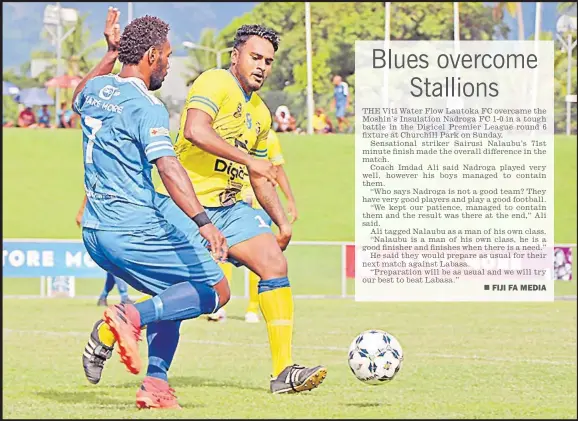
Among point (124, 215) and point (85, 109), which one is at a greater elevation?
point (85, 109)

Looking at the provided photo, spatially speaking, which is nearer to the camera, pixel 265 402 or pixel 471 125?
pixel 265 402

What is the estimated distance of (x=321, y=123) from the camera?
3878 cm

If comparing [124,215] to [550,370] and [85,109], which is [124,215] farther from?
[550,370]

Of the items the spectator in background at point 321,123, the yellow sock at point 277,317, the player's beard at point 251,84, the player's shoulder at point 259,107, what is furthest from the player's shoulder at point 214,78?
the spectator in background at point 321,123

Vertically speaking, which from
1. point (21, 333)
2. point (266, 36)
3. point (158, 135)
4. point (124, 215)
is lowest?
point (21, 333)

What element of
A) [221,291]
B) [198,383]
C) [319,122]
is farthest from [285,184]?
[319,122]

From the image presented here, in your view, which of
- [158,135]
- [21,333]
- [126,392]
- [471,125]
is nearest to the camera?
[158,135]

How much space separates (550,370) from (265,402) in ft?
11.6

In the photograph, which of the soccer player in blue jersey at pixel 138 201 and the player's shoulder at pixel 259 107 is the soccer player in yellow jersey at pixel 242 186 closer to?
the player's shoulder at pixel 259 107

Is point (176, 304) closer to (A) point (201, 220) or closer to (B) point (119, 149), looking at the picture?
(A) point (201, 220)

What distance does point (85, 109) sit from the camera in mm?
7906

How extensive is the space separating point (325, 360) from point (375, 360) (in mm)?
3134

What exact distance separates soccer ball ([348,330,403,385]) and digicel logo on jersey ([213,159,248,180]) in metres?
1.59

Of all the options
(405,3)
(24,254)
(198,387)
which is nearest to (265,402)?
(198,387)
